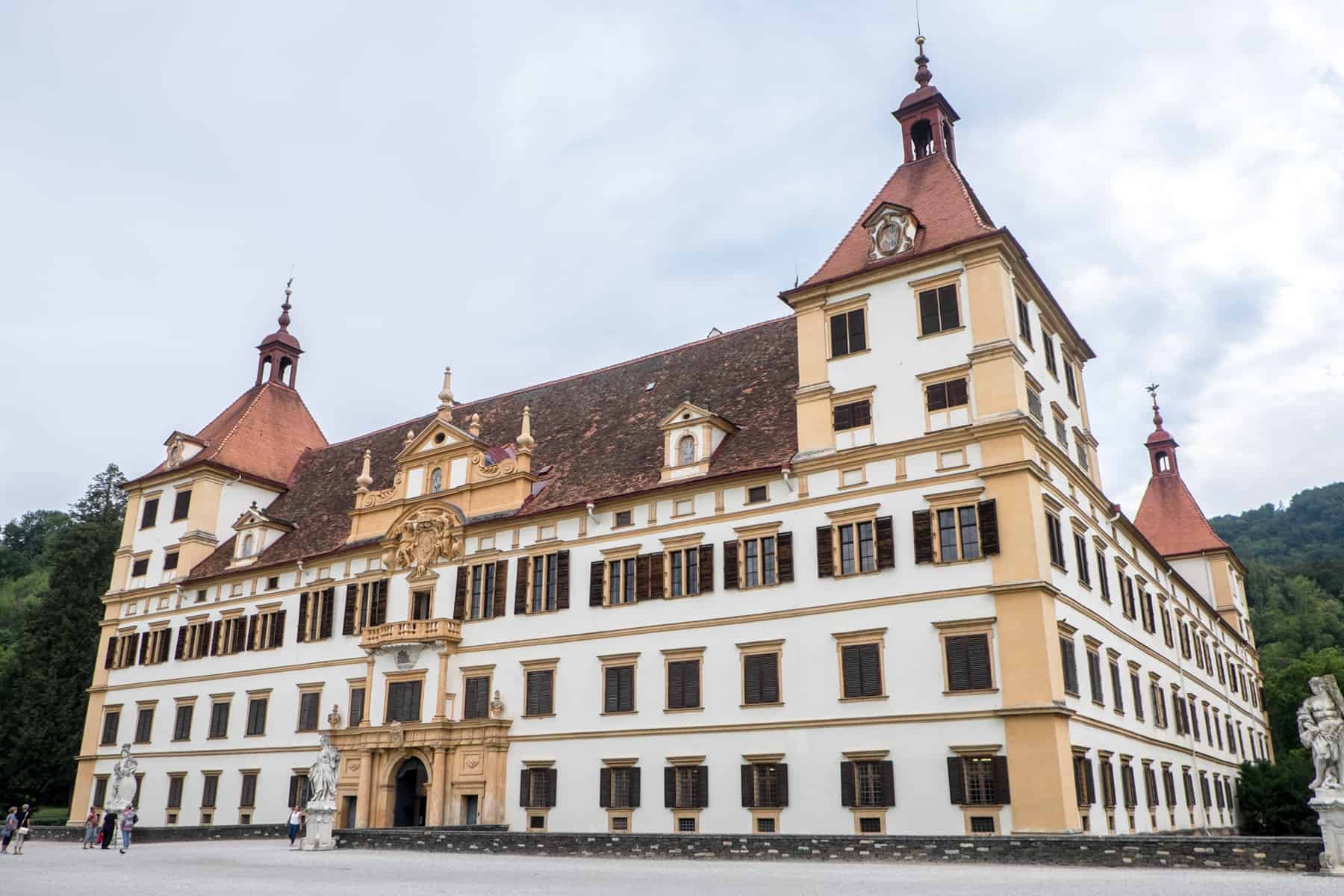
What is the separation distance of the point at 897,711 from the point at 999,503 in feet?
21.0

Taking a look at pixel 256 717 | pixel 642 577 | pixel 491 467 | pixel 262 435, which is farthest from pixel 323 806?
pixel 262 435

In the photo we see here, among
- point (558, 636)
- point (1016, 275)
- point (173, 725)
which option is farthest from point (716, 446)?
point (173, 725)

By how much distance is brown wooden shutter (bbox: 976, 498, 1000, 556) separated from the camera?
1157 inches

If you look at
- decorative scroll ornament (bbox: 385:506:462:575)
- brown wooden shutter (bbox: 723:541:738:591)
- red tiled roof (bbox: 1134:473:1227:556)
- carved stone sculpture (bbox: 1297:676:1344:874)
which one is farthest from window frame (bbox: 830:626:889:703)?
red tiled roof (bbox: 1134:473:1227:556)

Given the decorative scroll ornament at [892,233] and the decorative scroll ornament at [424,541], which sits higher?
the decorative scroll ornament at [892,233]

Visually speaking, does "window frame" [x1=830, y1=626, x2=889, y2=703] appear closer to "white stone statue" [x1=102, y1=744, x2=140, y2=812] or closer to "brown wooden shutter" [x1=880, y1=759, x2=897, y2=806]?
"brown wooden shutter" [x1=880, y1=759, x2=897, y2=806]

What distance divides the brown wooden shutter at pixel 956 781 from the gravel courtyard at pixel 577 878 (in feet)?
16.8

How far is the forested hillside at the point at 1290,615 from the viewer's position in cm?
4616

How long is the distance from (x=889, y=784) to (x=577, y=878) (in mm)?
11891

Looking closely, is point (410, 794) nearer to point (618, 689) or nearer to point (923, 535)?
point (618, 689)

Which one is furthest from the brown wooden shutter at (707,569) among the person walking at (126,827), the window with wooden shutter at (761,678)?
the person walking at (126,827)

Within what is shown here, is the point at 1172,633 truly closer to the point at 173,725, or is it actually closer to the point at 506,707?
the point at 506,707

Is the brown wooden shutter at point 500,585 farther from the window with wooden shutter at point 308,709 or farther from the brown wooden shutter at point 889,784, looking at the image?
the brown wooden shutter at point 889,784

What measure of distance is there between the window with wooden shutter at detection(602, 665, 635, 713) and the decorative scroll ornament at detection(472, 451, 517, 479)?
9296 millimetres
